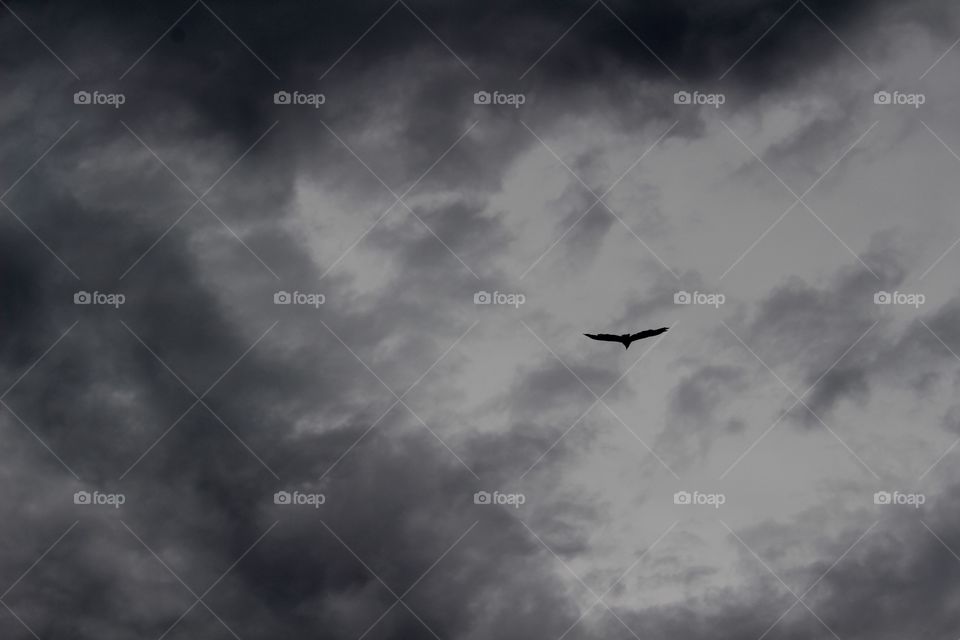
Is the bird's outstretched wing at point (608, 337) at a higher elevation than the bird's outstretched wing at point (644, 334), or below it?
below

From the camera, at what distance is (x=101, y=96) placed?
273 ft

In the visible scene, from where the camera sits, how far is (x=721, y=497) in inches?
3314

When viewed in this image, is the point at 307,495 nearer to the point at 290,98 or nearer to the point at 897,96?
the point at 290,98

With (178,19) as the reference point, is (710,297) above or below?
below

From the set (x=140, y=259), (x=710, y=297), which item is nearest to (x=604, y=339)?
(x=710, y=297)

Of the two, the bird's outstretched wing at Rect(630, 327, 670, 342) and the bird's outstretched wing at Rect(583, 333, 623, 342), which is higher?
the bird's outstretched wing at Rect(630, 327, 670, 342)

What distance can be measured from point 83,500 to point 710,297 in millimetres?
48439

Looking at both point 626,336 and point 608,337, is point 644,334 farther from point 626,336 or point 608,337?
point 608,337

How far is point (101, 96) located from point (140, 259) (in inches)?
500

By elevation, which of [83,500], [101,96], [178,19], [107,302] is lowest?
[83,500]

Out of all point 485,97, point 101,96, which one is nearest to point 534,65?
point 485,97

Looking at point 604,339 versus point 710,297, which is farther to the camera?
point 710,297

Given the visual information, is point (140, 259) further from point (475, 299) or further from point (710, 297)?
point (710, 297)

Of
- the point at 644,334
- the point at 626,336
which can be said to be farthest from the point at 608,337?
the point at 644,334
